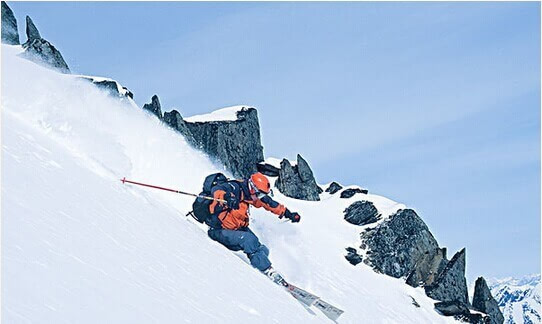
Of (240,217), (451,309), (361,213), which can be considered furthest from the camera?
(361,213)

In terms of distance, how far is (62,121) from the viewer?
53.8 feet

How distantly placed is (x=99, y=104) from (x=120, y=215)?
1327 cm

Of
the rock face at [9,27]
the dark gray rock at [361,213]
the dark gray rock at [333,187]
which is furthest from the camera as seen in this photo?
the dark gray rock at [333,187]

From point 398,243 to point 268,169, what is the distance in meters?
10.2

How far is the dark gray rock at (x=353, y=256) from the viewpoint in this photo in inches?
1152

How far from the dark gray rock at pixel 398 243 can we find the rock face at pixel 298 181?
6266 mm

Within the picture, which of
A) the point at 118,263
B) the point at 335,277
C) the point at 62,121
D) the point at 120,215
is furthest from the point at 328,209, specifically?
the point at 118,263

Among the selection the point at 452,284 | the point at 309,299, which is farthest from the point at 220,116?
the point at 309,299

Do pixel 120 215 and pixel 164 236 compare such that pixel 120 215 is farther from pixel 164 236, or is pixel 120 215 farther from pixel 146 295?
pixel 146 295

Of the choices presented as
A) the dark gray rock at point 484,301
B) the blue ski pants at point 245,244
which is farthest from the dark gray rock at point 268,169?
the blue ski pants at point 245,244

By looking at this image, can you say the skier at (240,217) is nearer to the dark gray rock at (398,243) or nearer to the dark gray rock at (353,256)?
the dark gray rock at (353,256)

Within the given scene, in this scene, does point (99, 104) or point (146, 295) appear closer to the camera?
point (146, 295)

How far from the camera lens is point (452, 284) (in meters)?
32.3

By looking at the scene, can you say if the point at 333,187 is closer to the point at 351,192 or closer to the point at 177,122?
the point at 351,192
